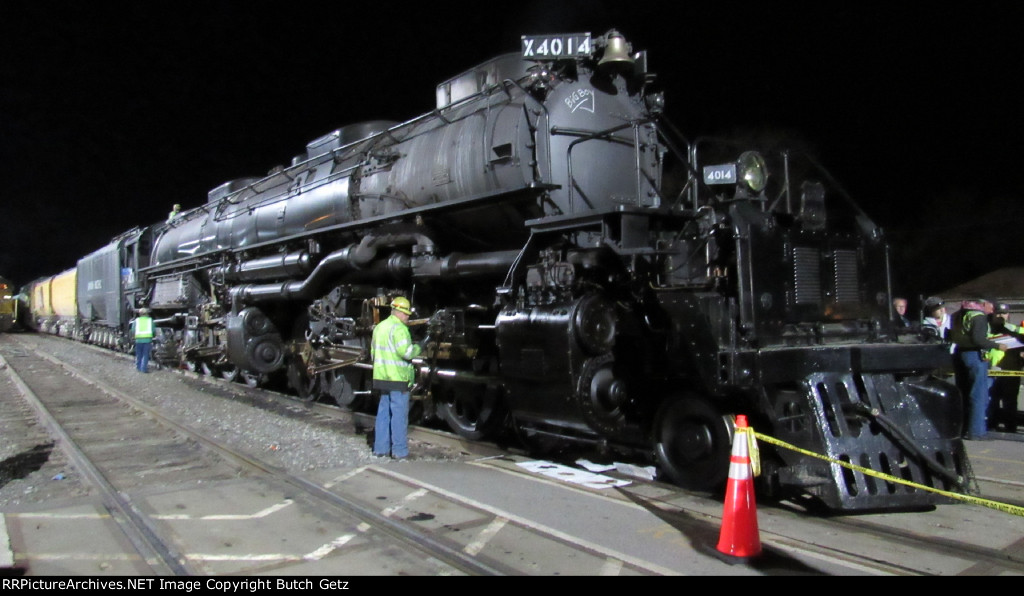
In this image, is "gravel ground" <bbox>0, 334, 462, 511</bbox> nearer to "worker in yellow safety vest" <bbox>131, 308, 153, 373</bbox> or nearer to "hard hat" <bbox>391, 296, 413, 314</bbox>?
"hard hat" <bbox>391, 296, 413, 314</bbox>

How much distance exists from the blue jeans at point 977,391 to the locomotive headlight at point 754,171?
13.0 feet

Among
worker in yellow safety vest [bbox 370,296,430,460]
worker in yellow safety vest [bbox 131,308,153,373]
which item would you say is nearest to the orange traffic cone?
worker in yellow safety vest [bbox 370,296,430,460]

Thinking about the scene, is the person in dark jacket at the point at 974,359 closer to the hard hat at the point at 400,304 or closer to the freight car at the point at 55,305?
the hard hat at the point at 400,304

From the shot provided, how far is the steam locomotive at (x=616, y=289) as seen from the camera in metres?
4.75

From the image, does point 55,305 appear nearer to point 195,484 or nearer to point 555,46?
point 195,484

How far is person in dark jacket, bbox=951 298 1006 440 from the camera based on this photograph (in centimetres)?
745

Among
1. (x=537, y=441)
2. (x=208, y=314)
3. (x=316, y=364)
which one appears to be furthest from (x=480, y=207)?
(x=208, y=314)

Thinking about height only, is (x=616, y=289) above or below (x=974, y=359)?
above

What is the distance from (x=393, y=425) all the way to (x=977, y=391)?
627 cm

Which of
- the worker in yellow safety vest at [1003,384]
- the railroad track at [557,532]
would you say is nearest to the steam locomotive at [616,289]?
the railroad track at [557,532]

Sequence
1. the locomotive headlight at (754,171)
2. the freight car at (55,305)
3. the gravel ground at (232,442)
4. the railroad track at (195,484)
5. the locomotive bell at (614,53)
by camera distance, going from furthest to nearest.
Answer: the freight car at (55,305), the locomotive bell at (614,53), the gravel ground at (232,442), the locomotive headlight at (754,171), the railroad track at (195,484)

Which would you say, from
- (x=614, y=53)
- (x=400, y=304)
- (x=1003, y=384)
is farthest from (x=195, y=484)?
(x=1003, y=384)

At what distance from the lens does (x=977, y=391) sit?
7.56 m
